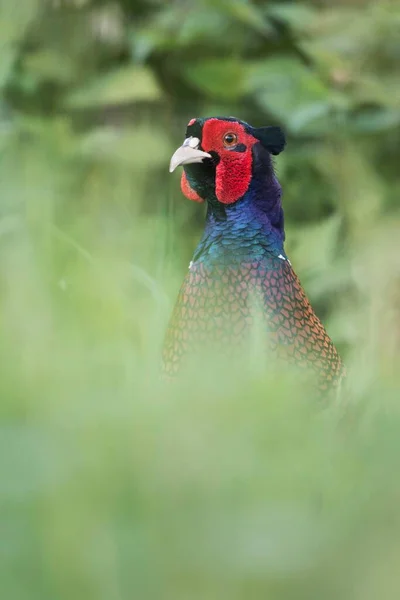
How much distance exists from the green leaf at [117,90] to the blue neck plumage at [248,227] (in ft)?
2.55

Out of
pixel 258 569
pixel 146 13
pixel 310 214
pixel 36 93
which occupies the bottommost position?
pixel 258 569

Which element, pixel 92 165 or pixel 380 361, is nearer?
pixel 380 361

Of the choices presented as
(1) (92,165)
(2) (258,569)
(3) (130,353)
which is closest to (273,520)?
(2) (258,569)

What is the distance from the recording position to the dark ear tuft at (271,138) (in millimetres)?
1050

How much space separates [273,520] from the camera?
8.2 inches

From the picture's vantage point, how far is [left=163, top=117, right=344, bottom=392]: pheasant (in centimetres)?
94

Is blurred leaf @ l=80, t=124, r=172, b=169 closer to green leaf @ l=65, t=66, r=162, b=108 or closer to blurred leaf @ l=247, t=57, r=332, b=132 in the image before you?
green leaf @ l=65, t=66, r=162, b=108

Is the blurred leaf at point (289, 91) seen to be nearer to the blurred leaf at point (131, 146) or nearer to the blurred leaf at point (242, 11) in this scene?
the blurred leaf at point (242, 11)

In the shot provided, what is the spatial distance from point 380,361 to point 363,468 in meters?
0.25

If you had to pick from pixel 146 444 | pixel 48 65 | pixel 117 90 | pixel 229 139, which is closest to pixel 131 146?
pixel 117 90

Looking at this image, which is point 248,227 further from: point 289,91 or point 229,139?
point 289,91

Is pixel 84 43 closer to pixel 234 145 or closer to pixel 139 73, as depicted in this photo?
pixel 139 73

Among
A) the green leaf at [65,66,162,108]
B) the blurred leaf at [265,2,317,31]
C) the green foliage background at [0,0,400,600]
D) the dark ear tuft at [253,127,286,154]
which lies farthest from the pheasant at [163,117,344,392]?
the blurred leaf at [265,2,317,31]

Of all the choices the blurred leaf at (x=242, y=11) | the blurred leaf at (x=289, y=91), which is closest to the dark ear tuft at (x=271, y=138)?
the blurred leaf at (x=289, y=91)
